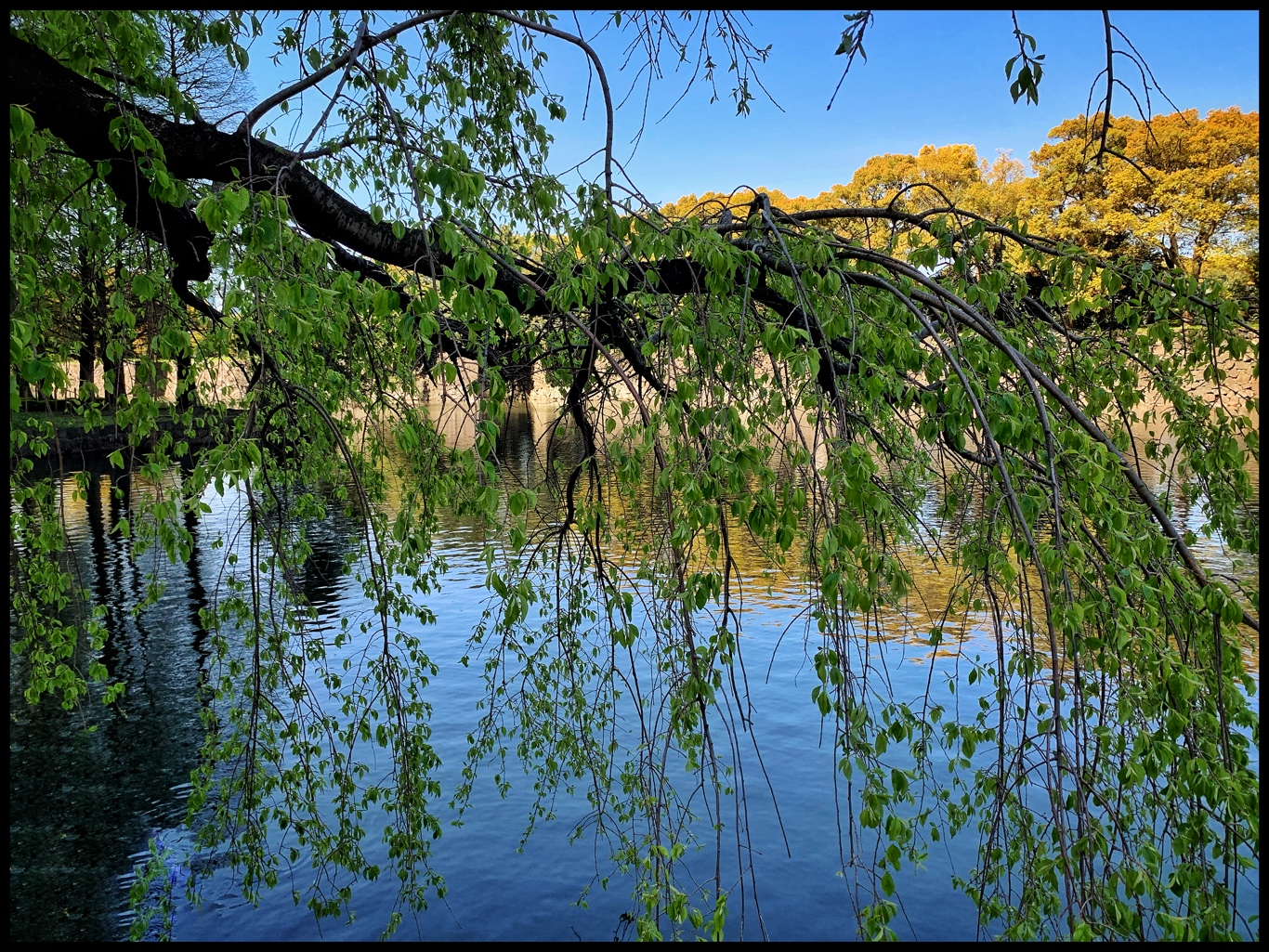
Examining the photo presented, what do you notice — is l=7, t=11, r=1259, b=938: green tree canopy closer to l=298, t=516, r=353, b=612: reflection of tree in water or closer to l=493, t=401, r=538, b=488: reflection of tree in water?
l=493, t=401, r=538, b=488: reflection of tree in water

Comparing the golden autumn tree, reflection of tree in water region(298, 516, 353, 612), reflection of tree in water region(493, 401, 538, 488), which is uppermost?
the golden autumn tree

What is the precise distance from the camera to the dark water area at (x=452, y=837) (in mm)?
5656

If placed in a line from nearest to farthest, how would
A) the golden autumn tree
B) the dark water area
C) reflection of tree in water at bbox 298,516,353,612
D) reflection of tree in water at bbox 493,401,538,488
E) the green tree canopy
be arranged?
the green tree canopy
reflection of tree in water at bbox 493,401,538,488
the dark water area
reflection of tree in water at bbox 298,516,353,612
the golden autumn tree

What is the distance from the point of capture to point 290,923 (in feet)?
18.6

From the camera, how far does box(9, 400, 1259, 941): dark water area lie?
566 cm

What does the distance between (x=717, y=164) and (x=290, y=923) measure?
507cm

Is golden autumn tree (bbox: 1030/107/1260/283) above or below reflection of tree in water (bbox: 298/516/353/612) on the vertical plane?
above

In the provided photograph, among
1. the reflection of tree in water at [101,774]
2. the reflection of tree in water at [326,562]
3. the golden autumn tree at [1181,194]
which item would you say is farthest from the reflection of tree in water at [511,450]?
the golden autumn tree at [1181,194]

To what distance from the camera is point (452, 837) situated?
6.68 m

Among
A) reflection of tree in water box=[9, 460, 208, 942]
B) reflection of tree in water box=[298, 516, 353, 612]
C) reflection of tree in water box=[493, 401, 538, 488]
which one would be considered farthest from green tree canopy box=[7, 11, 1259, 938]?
reflection of tree in water box=[298, 516, 353, 612]

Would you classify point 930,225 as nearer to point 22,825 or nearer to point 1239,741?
point 1239,741

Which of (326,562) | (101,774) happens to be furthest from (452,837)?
(326,562)

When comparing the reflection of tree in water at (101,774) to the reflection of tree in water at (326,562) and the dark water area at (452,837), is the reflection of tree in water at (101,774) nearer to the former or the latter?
the dark water area at (452,837)

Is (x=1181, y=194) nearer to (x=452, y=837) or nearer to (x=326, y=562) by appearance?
(x=326, y=562)
